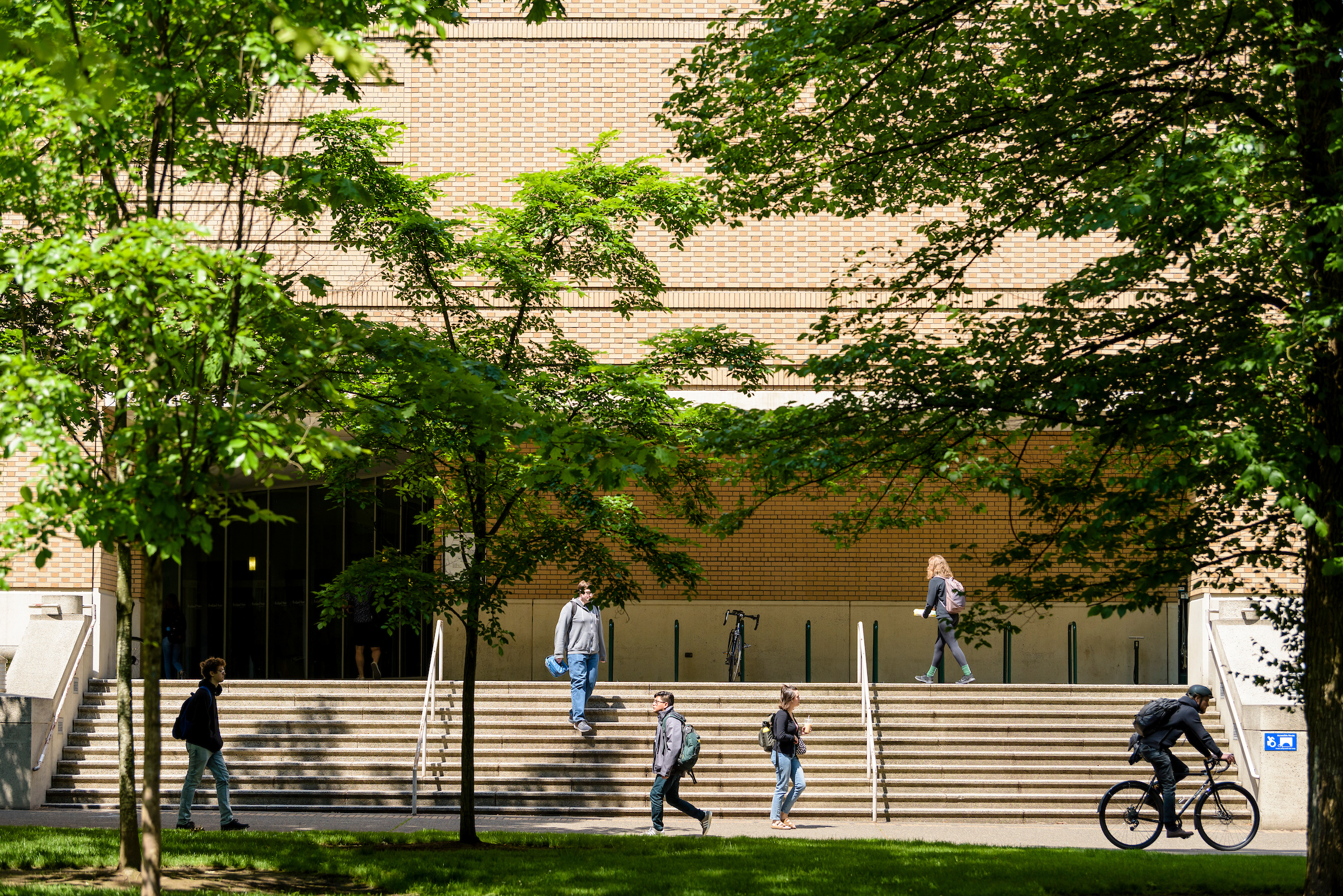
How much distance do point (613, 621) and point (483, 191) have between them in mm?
7330

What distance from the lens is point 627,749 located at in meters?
14.9

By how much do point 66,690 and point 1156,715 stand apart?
40.3 ft

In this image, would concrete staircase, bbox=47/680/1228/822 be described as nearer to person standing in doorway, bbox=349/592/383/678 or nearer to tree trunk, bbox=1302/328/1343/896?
person standing in doorway, bbox=349/592/383/678

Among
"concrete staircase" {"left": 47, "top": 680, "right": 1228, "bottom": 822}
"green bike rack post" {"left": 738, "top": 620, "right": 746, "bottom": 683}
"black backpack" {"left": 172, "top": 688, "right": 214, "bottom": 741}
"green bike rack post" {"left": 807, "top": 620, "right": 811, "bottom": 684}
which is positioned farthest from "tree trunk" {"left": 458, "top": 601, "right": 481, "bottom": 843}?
"green bike rack post" {"left": 738, "top": 620, "right": 746, "bottom": 683}

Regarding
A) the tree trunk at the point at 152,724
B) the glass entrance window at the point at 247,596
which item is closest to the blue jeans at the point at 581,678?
the tree trunk at the point at 152,724

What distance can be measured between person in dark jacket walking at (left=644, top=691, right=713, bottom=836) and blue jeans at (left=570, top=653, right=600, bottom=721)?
9.50 ft

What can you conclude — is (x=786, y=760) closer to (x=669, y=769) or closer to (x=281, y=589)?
(x=669, y=769)

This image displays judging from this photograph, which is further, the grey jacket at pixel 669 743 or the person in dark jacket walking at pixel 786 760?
the person in dark jacket walking at pixel 786 760

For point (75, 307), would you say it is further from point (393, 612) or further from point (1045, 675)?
point (1045, 675)

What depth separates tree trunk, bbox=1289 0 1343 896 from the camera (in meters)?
7.12

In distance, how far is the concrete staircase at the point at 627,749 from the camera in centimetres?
1391

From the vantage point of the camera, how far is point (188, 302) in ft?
19.4

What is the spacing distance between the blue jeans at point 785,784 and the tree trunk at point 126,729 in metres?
6.28

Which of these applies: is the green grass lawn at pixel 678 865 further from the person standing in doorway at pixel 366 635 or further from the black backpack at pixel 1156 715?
the person standing in doorway at pixel 366 635
